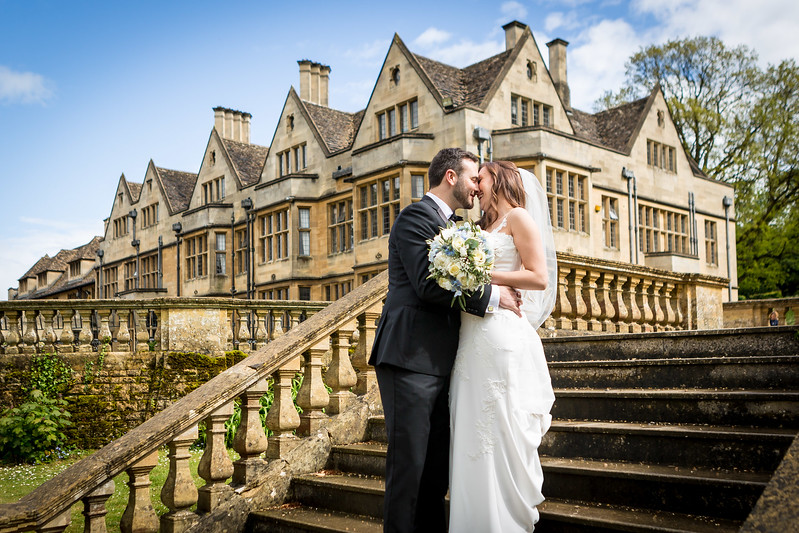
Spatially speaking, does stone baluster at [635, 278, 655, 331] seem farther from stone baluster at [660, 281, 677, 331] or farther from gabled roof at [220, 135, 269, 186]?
gabled roof at [220, 135, 269, 186]

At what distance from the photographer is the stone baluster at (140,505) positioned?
4.44 m

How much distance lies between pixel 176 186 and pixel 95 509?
36.8 metres

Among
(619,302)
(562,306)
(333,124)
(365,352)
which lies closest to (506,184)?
(365,352)

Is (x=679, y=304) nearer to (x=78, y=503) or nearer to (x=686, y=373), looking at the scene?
(x=686, y=373)

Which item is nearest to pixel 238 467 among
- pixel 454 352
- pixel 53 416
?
pixel 454 352

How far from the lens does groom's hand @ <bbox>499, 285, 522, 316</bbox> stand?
3.64 m

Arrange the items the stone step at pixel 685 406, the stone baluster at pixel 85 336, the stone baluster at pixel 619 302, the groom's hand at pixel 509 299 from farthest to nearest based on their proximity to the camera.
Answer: the stone baluster at pixel 85 336, the stone baluster at pixel 619 302, the stone step at pixel 685 406, the groom's hand at pixel 509 299

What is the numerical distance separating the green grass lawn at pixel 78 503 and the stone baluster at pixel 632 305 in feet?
17.0

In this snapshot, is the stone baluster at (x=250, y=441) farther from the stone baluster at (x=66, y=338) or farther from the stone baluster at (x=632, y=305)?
the stone baluster at (x=66, y=338)

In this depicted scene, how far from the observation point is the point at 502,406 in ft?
11.5

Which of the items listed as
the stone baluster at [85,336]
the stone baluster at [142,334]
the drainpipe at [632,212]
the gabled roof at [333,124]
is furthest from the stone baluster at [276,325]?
the drainpipe at [632,212]

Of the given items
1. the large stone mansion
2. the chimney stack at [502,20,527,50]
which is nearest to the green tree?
the large stone mansion

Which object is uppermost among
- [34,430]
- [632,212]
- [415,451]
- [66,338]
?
[632,212]

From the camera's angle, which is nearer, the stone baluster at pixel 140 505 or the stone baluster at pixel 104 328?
A: the stone baluster at pixel 140 505
